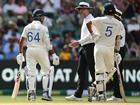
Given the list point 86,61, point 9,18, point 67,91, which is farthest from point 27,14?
point 86,61

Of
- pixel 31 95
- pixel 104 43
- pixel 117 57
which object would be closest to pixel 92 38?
pixel 104 43

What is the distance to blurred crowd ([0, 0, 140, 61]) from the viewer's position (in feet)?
73.8

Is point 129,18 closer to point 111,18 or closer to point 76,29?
point 76,29

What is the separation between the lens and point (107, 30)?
15625 mm

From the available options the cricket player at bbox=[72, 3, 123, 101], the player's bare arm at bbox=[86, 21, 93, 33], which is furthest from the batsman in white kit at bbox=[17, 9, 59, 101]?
the cricket player at bbox=[72, 3, 123, 101]

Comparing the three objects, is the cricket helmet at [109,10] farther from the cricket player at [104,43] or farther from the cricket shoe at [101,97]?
the cricket shoe at [101,97]

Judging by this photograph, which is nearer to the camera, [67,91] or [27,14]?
[67,91]

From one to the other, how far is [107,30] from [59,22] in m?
8.55

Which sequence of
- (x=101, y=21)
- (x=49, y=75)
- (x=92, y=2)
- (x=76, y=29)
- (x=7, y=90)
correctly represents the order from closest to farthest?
(x=101, y=21)
(x=49, y=75)
(x=7, y=90)
(x=92, y=2)
(x=76, y=29)

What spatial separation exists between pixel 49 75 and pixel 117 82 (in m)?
1.76

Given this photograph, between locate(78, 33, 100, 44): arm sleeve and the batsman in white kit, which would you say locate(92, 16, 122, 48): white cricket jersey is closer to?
locate(78, 33, 100, 44): arm sleeve

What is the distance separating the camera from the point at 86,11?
16.7 metres

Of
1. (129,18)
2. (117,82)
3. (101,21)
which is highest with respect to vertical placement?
(129,18)

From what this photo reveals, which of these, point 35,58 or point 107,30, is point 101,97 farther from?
point 35,58
